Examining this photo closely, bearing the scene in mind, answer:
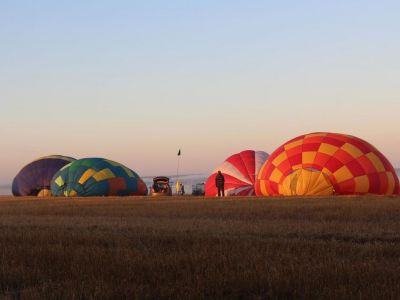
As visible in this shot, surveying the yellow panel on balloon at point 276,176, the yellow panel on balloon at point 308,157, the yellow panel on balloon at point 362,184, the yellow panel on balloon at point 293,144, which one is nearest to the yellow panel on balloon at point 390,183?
the yellow panel on balloon at point 362,184

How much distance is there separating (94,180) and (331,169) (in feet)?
58.6

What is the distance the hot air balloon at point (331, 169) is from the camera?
84.7ft

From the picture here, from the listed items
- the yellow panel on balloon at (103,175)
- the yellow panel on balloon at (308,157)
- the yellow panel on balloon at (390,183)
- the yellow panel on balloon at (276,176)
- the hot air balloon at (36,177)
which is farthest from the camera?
the hot air balloon at (36,177)

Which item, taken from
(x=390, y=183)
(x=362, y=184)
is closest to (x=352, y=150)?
(x=362, y=184)

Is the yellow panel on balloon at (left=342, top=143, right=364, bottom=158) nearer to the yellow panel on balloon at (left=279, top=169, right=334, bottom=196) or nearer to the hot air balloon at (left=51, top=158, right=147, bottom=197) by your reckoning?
the yellow panel on balloon at (left=279, top=169, right=334, bottom=196)

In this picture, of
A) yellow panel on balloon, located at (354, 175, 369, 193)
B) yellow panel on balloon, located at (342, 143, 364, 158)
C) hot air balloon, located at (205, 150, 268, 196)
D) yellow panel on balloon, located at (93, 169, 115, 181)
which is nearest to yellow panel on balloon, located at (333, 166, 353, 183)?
yellow panel on balloon, located at (354, 175, 369, 193)

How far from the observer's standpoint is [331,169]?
25953 mm

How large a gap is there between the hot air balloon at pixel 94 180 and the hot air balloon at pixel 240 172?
5.99m

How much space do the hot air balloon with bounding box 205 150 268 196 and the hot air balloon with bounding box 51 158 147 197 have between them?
5993 millimetres

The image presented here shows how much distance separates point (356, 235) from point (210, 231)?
2.41 meters

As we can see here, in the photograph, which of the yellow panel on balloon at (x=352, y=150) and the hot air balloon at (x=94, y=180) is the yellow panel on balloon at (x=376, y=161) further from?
the hot air balloon at (x=94, y=180)

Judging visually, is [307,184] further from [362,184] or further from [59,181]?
[59,181]

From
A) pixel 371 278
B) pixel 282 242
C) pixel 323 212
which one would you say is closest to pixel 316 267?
pixel 371 278

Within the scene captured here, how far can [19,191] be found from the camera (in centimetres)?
4638
